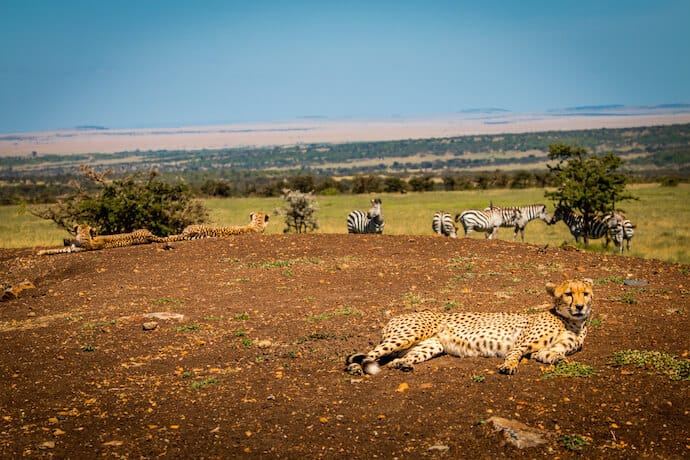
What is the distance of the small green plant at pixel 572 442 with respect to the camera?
532cm

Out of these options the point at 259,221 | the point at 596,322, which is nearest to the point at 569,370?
the point at 596,322

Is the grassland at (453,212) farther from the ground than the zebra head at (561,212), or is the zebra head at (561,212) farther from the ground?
the zebra head at (561,212)

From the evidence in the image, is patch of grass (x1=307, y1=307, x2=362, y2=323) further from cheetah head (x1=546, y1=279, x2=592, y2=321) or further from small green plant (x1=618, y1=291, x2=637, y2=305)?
small green plant (x1=618, y1=291, x2=637, y2=305)

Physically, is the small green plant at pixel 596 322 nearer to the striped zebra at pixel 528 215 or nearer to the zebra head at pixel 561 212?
the zebra head at pixel 561 212

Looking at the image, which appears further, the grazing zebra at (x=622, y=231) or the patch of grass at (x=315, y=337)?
the grazing zebra at (x=622, y=231)

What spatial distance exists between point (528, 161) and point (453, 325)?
141 m

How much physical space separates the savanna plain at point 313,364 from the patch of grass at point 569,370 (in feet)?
0.07

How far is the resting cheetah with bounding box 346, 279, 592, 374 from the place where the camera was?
713 cm

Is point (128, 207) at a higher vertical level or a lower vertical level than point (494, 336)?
higher

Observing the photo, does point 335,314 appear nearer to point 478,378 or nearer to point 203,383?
point 203,383

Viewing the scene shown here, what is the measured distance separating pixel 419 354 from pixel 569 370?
4.94 ft

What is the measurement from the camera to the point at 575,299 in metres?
7.12

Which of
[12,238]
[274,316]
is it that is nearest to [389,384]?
[274,316]

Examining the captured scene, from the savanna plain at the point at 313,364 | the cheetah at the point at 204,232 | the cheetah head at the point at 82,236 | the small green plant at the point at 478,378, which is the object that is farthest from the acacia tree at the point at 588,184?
the small green plant at the point at 478,378
